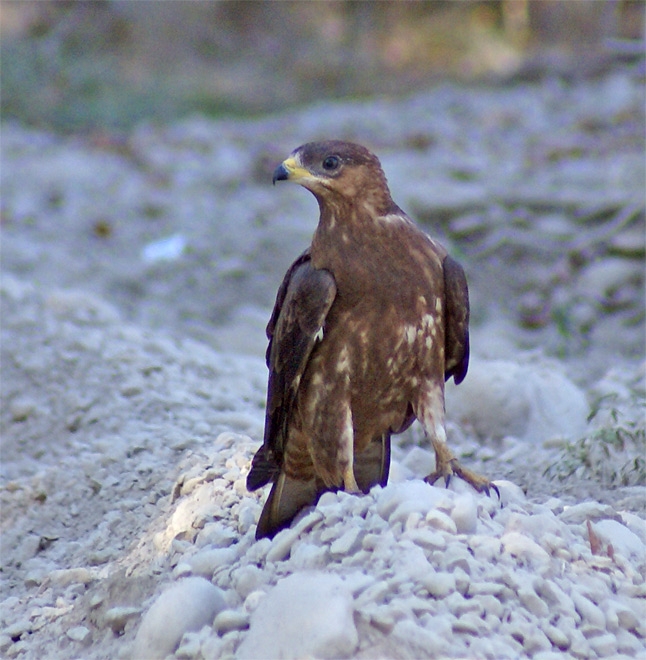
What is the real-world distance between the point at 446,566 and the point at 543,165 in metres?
6.57

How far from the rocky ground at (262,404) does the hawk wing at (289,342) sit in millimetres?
186

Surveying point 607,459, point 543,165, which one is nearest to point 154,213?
point 543,165

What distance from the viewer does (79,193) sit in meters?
8.96

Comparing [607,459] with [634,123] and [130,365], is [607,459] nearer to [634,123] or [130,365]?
[130,365]

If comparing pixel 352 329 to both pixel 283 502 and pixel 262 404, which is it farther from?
pixel 262 404

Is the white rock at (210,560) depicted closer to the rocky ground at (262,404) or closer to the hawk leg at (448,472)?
the rocky ground at (262,404)

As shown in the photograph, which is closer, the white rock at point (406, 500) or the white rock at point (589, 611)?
the white rock at point (589, 611)

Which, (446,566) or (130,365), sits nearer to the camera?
(446,566)

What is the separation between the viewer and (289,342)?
11.7 ft

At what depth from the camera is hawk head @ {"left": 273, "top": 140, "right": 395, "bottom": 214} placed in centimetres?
352

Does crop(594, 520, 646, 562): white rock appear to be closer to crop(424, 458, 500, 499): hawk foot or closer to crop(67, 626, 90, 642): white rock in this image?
crop(424, 458, 500, 499): hawk foot

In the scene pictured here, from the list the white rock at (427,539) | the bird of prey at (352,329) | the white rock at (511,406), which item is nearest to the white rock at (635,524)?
the bird of prey at (352,329)

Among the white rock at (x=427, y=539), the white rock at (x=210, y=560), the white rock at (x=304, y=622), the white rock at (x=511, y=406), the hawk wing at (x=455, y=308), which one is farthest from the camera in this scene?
the white rock at (x=511, y=406)

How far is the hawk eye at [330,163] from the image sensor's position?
139 inches
